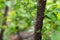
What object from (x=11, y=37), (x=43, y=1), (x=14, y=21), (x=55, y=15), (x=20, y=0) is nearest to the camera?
(x=43, y=1)

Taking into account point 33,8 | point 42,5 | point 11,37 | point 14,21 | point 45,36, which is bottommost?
point 11,37

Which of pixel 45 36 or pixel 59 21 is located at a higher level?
pixel 59 21

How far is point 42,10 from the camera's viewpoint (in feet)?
3.04

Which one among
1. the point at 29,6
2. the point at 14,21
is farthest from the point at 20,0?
the point at 14,21

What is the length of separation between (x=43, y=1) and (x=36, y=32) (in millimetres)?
163

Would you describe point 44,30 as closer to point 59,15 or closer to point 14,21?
point 59,15

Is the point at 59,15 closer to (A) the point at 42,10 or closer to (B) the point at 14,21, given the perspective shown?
(A) the point at 42,10

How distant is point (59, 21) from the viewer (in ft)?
3.27

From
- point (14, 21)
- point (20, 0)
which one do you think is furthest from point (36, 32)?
point (14, 21)

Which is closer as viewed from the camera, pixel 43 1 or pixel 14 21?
pixel 43 1

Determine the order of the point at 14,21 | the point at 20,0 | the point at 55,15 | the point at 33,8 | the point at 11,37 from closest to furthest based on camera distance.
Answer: the point at 55,15
the point at 33,8
the point at 20,0
the point at 14,21
the point at 11,37

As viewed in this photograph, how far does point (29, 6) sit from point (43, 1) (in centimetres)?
59

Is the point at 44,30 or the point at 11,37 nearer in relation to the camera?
the point at 44,30

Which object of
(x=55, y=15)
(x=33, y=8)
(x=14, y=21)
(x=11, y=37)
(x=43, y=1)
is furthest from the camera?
(x=11, y=37)
